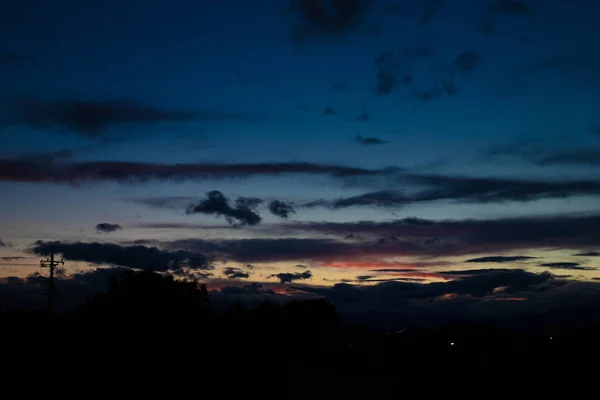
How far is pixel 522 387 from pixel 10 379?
100 ft

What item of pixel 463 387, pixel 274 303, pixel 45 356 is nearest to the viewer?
pixel 45 356

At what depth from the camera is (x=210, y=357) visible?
3925 centimetres

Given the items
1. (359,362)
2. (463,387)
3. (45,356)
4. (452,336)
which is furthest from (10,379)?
(452,336)

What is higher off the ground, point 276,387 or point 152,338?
point 152,338

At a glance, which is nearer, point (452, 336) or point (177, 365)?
point (177, 365)

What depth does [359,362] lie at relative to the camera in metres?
65.0

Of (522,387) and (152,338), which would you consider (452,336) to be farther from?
(152,338)

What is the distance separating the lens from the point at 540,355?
59219 mm

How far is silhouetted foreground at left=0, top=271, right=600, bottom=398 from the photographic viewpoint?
34.1m

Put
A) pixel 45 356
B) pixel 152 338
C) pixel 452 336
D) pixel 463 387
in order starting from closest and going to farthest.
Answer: pixel 45 356 → pixel 152 338 → pixel 463 387 → pixel 452 336

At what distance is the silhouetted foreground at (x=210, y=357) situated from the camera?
34.1 metres

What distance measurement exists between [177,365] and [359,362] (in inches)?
1274

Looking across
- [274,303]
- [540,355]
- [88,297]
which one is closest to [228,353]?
[88,297]

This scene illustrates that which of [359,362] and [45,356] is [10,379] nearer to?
[45,356]
